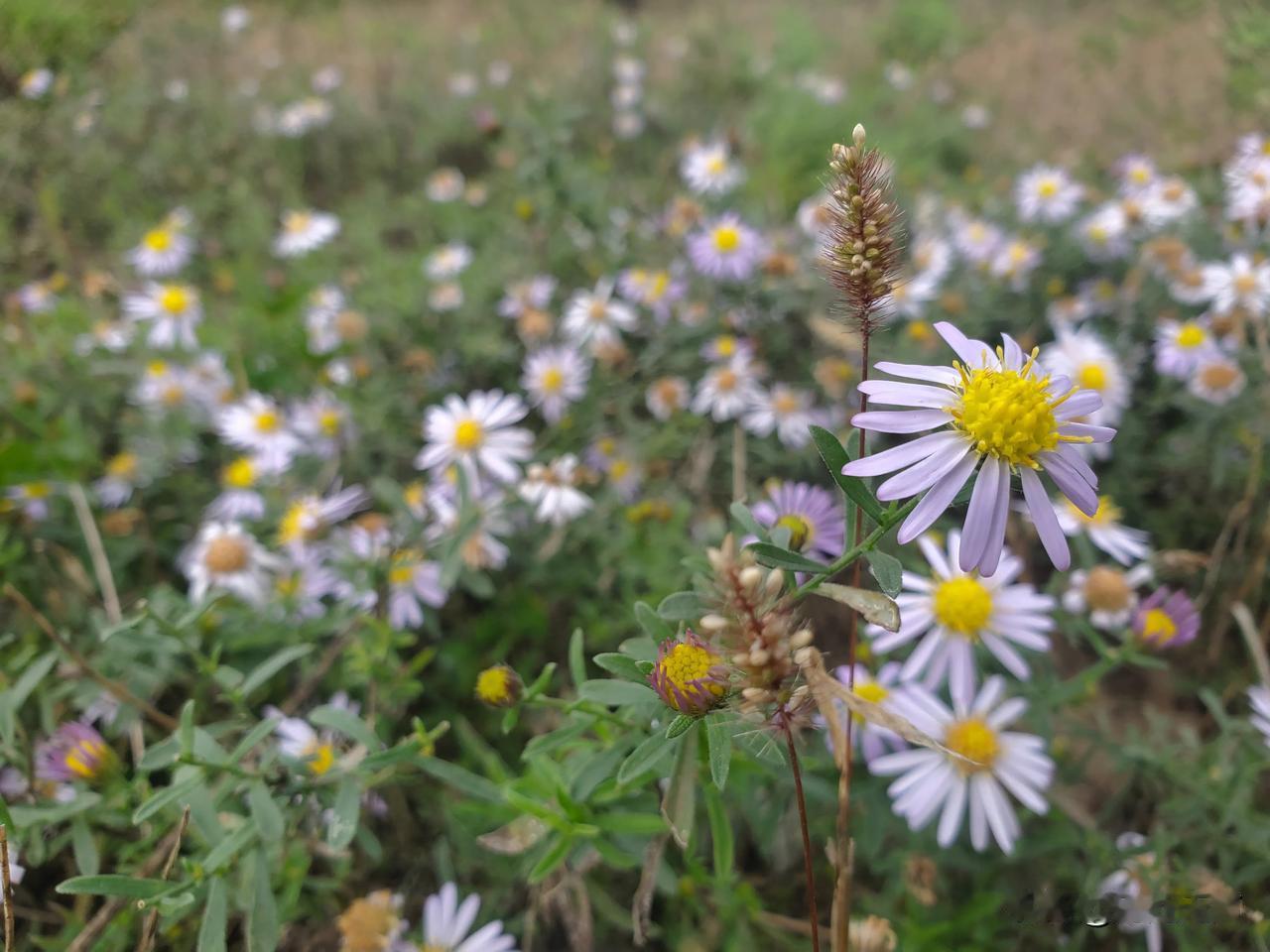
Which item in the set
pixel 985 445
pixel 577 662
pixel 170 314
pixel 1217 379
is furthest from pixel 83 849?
pixel 1217 379

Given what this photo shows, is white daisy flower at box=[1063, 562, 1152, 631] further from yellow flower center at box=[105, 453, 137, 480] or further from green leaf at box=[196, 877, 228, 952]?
yellow flower center at box=[105, 453, 137, 480]

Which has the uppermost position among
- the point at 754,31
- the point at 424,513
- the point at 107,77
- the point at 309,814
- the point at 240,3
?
the point at 754,31

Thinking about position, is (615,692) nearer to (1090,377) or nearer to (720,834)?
(720,834)

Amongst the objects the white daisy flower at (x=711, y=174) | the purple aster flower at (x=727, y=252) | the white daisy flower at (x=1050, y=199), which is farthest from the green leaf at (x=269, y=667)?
the white daisy flower at (x=1050, y=199)

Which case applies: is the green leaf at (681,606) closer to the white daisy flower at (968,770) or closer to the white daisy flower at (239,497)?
the white daisy flower at (968,770)

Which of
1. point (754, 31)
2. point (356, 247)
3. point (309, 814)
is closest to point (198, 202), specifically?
point (356, 247)

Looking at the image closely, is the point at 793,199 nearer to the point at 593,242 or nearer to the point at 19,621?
the point at 593,242
